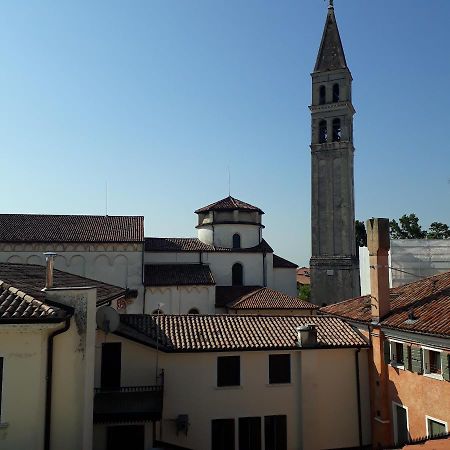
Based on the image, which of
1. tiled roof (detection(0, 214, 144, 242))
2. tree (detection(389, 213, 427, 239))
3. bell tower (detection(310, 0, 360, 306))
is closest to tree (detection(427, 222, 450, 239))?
tree (detection(389, 213, 427, 239))

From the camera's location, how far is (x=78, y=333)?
8812mm

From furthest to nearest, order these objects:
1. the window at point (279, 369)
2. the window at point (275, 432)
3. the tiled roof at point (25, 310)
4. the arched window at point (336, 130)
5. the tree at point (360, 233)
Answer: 1. the tree at point (360, 233)
2. the arched window at point (336, 130)
3. the window at point (279, 369)
4. the window at point (275, 432)
5. the tiled roof at point (25, 310)

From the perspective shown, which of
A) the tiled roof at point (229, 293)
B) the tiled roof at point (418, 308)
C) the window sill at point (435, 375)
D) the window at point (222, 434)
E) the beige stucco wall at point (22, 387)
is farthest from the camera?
the tiled roof at point (229, 293)

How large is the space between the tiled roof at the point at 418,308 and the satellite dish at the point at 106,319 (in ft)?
28.0

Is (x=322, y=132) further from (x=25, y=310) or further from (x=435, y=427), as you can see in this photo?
(x=25, y=310)

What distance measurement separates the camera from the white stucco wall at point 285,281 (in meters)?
34.4

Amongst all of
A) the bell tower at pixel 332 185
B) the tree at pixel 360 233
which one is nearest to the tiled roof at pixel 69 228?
the bell tower at pixel 332 185

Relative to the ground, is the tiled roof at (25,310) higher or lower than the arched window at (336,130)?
lower

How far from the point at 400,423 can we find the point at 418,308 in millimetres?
3632

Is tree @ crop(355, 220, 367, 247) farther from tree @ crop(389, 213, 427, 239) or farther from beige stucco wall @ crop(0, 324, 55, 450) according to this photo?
beige stucco wall @ crop(0, 324, 55, 450)

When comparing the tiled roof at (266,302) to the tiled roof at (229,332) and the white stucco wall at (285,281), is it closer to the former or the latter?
the white stucco wall at (285,281)

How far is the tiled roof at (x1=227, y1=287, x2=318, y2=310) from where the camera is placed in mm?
26852

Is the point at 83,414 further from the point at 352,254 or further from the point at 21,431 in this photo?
the point at 352,254

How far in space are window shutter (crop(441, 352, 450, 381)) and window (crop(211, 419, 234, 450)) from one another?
6.52 meters
